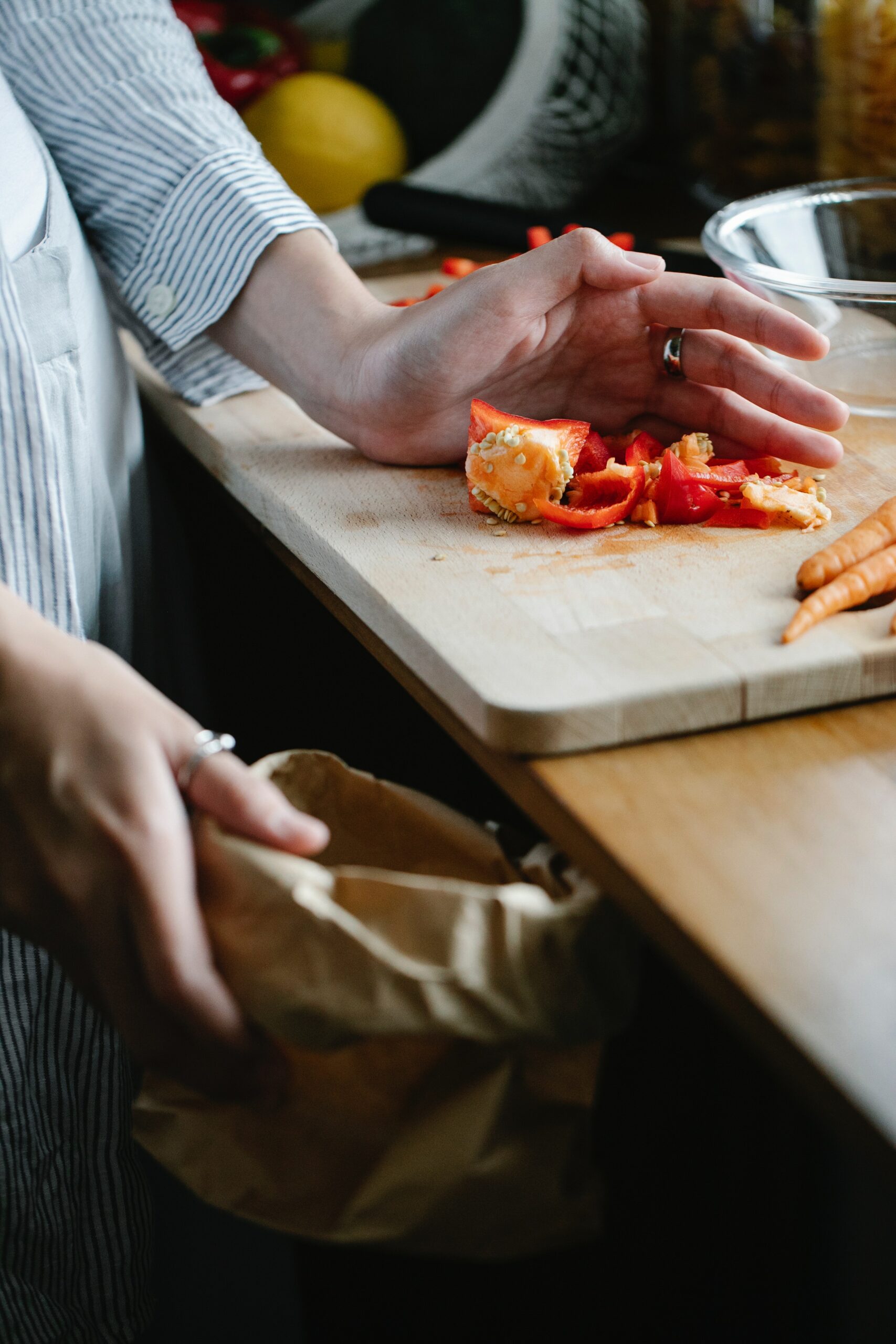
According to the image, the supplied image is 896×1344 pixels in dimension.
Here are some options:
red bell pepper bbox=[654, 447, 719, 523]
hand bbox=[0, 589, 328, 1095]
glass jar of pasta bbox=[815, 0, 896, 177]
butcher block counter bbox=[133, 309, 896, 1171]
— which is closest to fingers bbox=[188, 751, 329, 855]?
hand bbox=[0, 589, 328, 1095]

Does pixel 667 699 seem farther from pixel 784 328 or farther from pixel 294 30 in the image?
pixel 294 30

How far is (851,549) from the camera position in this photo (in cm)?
73

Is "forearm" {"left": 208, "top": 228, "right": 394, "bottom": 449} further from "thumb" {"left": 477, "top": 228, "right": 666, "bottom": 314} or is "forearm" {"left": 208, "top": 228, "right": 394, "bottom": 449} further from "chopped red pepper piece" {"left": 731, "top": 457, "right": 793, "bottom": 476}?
"chopped red pepper piece" {"left": 731, "top": 457, "right": 793, "bottom": 476}

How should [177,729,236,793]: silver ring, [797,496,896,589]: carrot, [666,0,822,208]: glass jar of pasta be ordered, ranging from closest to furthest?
[177,729,236,793]: silver ring, [797,496,896,589]: carrot, [666,0,822,208]: glass jar of pasta

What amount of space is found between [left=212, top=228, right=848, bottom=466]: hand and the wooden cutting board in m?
0.05

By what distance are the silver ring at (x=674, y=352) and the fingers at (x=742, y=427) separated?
12mm

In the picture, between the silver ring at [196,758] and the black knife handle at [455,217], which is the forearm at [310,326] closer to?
the black knife handle at [455,217]

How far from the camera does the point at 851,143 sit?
142cm

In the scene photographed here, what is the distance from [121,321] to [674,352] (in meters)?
0.65

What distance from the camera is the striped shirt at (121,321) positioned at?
778mm

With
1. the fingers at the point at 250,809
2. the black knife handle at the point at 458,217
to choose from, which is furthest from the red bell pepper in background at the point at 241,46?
the fingers at the point at 250,809

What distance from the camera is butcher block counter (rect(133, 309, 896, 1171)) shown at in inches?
18.0

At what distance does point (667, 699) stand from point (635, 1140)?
0.28 meters

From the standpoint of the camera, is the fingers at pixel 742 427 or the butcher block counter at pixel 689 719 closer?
the butcher block counter at pixel 689 719
